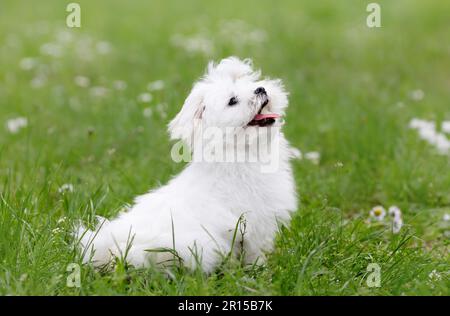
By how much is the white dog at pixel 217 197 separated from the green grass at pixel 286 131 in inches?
5.3

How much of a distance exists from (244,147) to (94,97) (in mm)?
3759

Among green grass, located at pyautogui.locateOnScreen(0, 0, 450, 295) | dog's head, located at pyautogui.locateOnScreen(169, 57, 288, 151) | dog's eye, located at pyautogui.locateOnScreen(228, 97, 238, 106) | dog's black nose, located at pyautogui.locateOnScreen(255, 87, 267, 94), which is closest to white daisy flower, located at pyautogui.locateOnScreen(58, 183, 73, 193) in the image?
green grass, located at pyautogui.locateOnScreen(0, 0, 450, 295)

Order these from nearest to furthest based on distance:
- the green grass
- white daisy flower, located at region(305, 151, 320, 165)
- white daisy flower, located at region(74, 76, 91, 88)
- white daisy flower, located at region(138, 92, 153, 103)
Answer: the green grass
white daisy flower, located at region(305, 151, 320, 165)
white daisy flower, located at region(138, 92, 153, 103)
white daisy flower, located at region(74, 76, 91, 88)

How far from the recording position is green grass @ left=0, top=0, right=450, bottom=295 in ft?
12.0

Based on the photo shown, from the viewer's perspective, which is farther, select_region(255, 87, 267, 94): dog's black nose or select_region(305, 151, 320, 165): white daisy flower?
select_region(305, 151, 320, 165): white daisy flower

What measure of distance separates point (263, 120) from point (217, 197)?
0.50 metres

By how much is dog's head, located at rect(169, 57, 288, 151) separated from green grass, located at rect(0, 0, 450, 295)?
2.18 feet

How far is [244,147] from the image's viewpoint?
393cm

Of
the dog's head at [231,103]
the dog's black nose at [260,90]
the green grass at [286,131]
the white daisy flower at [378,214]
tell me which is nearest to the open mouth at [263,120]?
the dog's head at [231,103]

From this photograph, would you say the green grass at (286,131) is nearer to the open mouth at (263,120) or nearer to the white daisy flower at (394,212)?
the white daisy flower at (394,212)

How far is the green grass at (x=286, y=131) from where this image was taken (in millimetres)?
3650

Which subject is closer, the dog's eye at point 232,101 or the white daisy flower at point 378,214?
the dog's eye at point 232,101

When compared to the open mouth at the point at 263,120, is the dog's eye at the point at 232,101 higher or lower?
higher

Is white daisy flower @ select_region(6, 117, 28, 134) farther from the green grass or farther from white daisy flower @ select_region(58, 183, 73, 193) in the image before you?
white daisy flower @ select_region(58, 183, 73, 193)
